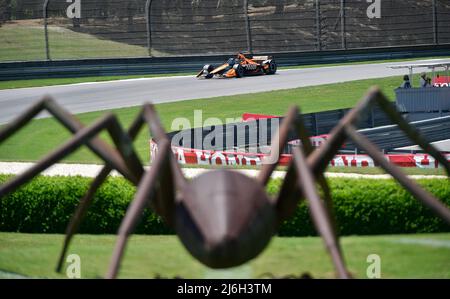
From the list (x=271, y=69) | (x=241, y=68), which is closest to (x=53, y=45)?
(x=241, y=68)

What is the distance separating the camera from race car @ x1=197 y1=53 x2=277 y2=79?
49.5m

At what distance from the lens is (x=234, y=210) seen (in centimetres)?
566

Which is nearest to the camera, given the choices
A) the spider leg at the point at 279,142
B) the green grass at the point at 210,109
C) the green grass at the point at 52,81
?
the spider leg at the point at 279,142

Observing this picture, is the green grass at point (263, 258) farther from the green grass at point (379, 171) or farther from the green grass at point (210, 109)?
the green grass at point (210, 109)

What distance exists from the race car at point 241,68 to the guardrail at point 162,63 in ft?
11.3

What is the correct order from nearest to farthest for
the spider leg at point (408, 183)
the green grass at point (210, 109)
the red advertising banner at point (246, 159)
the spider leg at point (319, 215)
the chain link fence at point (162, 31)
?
the spider leg at point (319, 215) → the spider leg at point (408, 183) → the red advertising banner at point (246, 159) → the green grass at point (210, 109) → the chain link fence at point (162, 31)

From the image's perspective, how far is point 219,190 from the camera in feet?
19.1

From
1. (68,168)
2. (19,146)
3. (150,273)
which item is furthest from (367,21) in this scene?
(150,273)

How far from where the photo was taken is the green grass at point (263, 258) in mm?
9242

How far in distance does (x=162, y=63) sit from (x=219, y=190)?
4767 cm

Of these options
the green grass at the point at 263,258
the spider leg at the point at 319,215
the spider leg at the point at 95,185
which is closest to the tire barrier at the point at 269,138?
the green grass at the point at 263,258

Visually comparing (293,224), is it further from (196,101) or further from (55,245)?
(196,101)

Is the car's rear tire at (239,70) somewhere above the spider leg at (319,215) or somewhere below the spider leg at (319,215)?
below

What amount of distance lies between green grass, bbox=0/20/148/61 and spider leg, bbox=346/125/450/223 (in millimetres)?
50310
